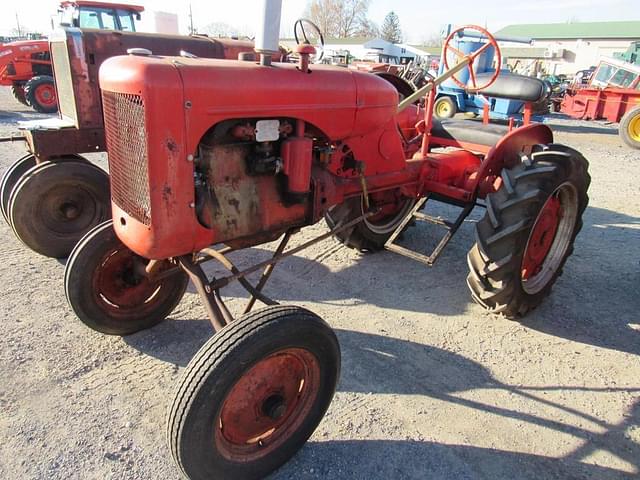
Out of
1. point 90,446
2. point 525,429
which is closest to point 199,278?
point 90,446

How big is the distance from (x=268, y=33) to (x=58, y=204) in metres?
2.91

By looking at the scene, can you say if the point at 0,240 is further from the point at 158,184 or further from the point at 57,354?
the point at 158,184

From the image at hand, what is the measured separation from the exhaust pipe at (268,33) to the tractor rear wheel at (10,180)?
329 cm

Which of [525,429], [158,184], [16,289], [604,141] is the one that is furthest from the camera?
[604,141]

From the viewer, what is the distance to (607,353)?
3.09 m

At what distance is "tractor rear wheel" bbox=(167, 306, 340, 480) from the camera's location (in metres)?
1.83

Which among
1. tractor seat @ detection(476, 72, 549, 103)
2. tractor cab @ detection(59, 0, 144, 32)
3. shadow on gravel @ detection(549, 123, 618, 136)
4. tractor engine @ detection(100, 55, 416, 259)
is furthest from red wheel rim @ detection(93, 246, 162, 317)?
shadow on gravel @ detection(549, 123, 618, 136)

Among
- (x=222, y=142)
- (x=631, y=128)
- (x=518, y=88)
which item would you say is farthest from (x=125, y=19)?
(x=631, y=128)

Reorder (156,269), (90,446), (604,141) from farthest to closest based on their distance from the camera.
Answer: (604,141)
(156,269)
(90,446)

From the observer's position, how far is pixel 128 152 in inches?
79.7

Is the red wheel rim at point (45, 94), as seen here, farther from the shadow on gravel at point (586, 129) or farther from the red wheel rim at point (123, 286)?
the shadow on gravel at point (586, 129)

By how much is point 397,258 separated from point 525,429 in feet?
6.99

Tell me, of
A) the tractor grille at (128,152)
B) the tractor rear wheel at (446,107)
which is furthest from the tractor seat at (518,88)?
the tractor rear wheel at (446,107)

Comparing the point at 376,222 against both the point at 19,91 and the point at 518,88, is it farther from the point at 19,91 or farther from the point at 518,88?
the point at 19,91
